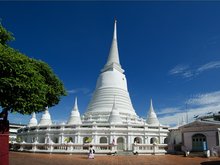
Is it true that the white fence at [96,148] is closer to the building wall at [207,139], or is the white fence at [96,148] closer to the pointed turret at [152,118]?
the building wall at [207,139]

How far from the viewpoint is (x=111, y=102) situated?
2094 inches

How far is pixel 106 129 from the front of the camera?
137 feet

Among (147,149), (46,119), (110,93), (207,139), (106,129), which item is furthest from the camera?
(46,119)

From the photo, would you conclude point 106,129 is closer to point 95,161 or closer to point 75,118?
point 75,118

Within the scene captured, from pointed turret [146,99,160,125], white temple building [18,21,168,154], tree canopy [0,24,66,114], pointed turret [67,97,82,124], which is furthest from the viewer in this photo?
pointed turret [146,99,160,125]

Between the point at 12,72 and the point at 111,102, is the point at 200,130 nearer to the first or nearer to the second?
the point at 111,102

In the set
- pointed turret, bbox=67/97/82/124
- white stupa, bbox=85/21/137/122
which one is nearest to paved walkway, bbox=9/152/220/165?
pointed turret, bbox=67/97/82/124

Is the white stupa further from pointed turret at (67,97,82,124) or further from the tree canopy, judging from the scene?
the tree canopy

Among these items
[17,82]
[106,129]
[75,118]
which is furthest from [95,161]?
[75,118]

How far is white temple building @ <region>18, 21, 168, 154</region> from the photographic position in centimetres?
3644

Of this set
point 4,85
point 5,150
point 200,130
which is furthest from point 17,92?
point 200,130

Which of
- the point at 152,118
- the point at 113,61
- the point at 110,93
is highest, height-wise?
the point at 113,61

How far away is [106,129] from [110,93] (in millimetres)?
14197

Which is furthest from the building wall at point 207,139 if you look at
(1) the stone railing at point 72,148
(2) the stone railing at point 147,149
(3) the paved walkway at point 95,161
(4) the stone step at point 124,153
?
(1) the stone railing at point 72,148
